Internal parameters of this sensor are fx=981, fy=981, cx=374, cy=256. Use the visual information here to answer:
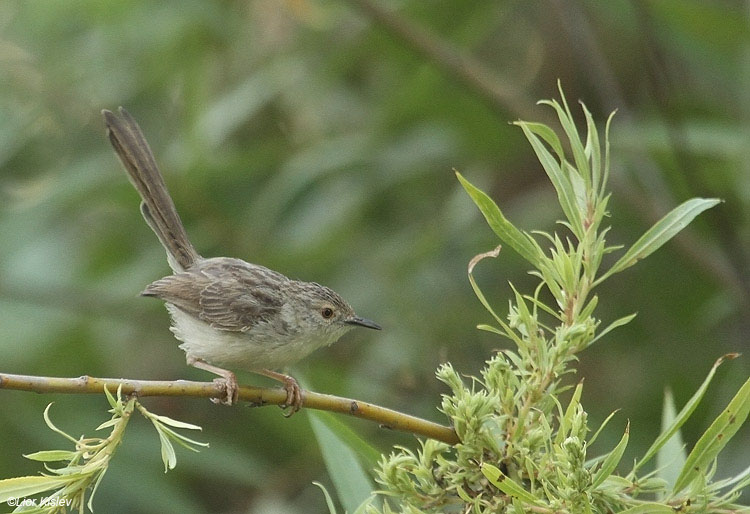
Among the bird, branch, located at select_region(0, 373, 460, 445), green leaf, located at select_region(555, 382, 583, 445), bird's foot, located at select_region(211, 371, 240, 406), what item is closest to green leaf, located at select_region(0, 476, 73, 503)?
branch, located at select_region(0, 373, 460, 445)

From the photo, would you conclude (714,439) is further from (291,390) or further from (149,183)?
(149,183)

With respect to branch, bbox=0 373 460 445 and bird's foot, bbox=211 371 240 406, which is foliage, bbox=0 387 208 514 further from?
bird's foot, bbox=211 371 240 406

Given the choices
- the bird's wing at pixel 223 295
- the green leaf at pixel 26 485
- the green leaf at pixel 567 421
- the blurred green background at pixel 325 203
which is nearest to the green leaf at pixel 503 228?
the green leaf at pixel 567 421

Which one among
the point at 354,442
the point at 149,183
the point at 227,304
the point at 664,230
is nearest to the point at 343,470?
the point at 354,442

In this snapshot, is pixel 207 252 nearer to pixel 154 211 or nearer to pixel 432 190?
pixel 154 211

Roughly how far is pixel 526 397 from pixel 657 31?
185 inches

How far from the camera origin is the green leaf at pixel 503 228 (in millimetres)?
2162

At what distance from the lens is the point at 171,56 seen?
622cm

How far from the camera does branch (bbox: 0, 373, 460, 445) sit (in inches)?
81.8

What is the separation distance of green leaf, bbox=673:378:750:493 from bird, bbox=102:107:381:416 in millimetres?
1817

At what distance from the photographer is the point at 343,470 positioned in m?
2.74

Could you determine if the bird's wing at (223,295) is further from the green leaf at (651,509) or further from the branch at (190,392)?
the green leaf at (651,509)

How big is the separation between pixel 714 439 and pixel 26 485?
4.82 feet

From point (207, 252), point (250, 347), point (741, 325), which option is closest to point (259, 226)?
point (207, 252)
